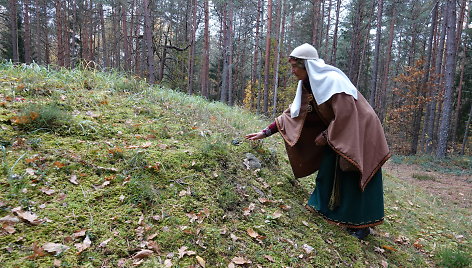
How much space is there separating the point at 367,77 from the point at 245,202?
29.8 metres

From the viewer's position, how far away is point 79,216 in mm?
1998

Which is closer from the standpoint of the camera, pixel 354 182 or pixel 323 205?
pixel 354 182

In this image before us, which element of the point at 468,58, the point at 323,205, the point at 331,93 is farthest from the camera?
the point at 468,58

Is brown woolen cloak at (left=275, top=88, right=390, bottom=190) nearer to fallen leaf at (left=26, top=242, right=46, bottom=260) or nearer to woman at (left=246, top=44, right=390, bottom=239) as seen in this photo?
woman at (left=246, top=44, right=390, bottom=239)

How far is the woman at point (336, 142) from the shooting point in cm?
282

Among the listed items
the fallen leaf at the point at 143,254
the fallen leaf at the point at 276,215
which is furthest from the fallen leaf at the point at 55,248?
the fallen leaf at the point at 276,215

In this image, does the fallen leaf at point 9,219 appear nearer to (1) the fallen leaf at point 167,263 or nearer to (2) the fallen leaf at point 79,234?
(2) the fallen leaf at point 79,234

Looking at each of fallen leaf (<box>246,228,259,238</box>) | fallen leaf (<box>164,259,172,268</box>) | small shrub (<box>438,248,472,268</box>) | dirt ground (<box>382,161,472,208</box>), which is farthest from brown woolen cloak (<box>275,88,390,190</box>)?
dirt ground (<box>382,161,472,208</box>)

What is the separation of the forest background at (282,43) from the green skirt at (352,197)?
10507mm

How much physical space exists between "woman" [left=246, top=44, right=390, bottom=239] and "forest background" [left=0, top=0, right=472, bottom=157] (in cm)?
1008

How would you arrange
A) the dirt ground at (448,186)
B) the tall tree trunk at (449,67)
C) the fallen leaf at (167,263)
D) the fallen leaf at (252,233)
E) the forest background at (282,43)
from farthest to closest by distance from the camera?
the forest background at (282,43), the tall tree trunk at (449,67), the dirt ground at (448,186), the fallen leaf at (252,233), the fallen leaf at (167,263)

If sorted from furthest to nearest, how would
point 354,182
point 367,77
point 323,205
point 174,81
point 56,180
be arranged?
point 367,77 < point 174,81 < point 323,205 < point 354,182 < point 56,180

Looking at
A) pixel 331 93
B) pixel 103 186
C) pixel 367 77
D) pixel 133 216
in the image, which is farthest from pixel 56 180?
pixel 367 77

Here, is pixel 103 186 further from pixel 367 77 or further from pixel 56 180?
pixel 367 77
